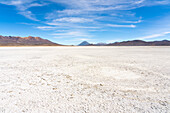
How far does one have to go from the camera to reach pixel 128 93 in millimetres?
3455

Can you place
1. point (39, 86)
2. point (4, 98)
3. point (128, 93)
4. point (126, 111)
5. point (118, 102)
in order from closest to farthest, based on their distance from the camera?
point (126, 111) → point (118, 102) → point (4, 98) → point (128, 93) → point (39, 86)

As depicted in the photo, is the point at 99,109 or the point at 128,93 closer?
the point at 99,109

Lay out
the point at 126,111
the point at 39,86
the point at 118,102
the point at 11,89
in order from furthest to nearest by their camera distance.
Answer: the point at 39,86, the point at 11,89, the point at 118,102, the point at 126,111

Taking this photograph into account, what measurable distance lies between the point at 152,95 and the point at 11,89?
4.42 meters

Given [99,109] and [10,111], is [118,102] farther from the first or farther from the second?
[10,111]

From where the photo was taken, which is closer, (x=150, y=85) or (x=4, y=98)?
(x=4, y=98)

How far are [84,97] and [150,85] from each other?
8.33 ft

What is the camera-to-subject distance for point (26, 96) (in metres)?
3.28

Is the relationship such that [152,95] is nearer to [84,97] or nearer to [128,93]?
[128,93]

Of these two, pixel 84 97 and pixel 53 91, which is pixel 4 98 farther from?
pixel 84 97

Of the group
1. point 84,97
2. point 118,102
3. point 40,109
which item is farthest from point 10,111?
point 118,102

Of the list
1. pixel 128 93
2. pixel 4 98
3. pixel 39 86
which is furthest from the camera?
pixel 39 86

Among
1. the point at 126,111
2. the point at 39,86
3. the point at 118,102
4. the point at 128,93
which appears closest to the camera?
the point at 126,111

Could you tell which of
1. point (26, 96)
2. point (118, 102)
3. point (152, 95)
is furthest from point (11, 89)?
point (152, 95)
